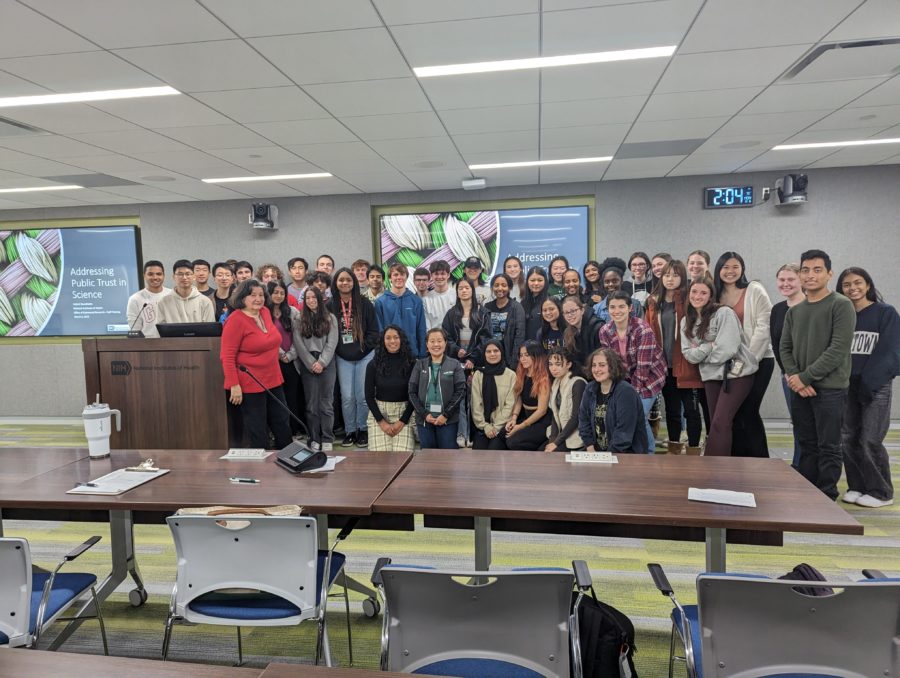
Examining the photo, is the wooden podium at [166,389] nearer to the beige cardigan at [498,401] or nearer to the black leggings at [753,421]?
the beige cardigan at [498,401]

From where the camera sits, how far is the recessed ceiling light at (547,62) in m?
3.12

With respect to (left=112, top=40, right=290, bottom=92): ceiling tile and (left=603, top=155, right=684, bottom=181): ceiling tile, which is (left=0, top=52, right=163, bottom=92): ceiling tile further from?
(left=603, top=155, right=684, bottom=181): ceiling tile

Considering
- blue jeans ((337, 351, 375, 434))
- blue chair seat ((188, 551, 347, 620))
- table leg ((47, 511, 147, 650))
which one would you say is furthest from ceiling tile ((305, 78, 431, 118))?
blue chair seat ((188, 551, 347, 620))

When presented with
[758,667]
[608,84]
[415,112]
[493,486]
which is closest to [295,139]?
[415,112]

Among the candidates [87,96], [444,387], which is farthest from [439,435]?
[87,96]

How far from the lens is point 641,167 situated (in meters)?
6.12

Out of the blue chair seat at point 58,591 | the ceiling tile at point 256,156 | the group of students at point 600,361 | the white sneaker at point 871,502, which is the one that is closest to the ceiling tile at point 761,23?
the group of students at point 600,361

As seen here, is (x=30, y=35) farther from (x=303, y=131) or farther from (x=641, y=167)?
(x=641, y=167)

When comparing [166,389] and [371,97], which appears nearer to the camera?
[371,97]

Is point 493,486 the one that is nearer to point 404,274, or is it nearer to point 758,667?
point 758,667

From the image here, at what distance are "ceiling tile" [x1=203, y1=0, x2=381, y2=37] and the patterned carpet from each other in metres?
2.80

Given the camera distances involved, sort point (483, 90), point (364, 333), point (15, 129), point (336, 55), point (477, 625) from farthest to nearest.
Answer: point (364, 333)
point (15, 129)
point (483, 90)
point (336, 55)
point (477, 625)

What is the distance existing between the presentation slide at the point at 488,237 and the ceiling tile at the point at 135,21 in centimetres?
459

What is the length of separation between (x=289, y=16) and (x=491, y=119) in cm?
194
